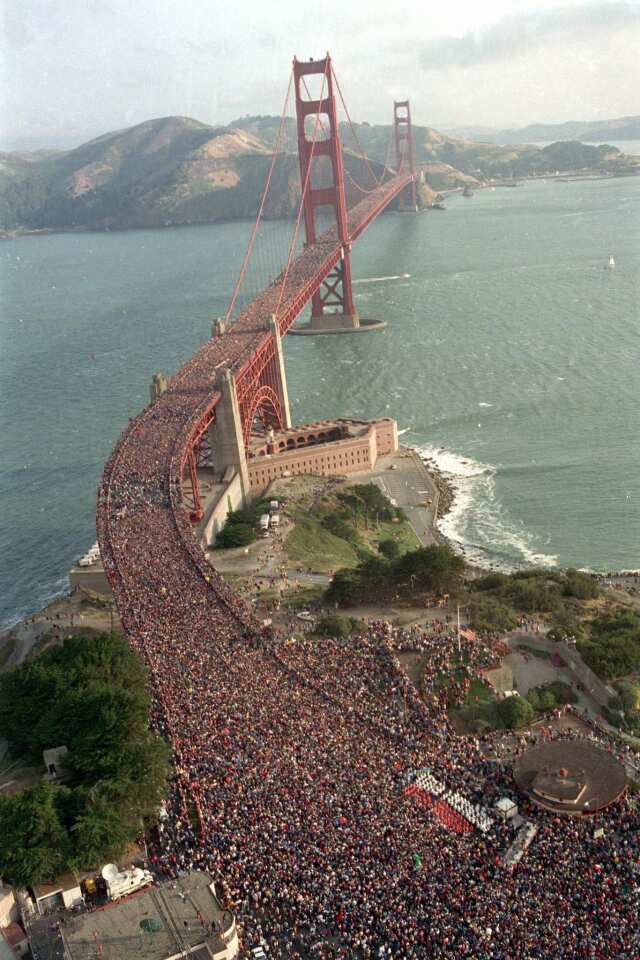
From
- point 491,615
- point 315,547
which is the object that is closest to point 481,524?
point 315,547

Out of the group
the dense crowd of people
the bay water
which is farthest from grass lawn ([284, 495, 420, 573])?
the dense crowd of people

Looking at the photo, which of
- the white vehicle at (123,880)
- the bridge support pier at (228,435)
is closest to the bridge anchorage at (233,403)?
the bridge support pier at (228,435)

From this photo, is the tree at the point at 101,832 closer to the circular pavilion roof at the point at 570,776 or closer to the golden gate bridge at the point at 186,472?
the golden gate bridge at the point at 186,472

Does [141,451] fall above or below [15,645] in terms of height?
above

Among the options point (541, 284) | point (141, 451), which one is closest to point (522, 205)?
point (541, 284)

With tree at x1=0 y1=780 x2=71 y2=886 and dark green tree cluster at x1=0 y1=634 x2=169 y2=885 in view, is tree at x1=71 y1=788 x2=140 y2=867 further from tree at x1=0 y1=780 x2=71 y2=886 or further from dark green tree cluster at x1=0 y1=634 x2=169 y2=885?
tree at x1=0 y1=780 x2=71 y2=886

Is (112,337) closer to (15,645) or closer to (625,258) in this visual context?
(625,258)

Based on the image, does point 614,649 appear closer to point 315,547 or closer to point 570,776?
point 570,776

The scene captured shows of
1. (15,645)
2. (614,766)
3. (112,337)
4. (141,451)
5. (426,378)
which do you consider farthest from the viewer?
(112,337)
